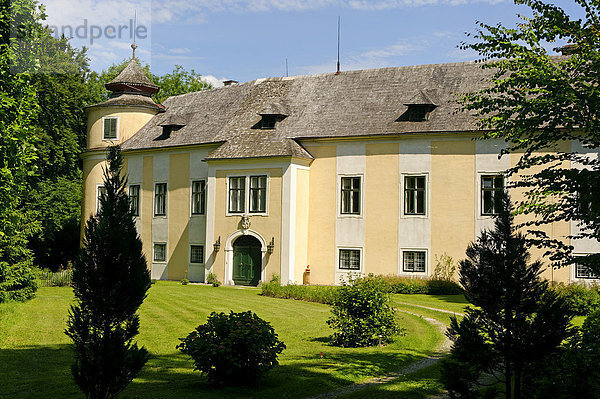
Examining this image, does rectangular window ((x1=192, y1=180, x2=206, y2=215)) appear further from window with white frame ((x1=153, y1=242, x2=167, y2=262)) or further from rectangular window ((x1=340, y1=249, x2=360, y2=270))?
rectangular window ((x1=340, y1=249, x2=360, y2=270))

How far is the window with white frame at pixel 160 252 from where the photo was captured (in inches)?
1507

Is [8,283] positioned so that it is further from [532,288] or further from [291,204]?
[532,288]

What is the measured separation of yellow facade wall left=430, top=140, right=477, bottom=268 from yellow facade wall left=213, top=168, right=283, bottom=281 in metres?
7.82

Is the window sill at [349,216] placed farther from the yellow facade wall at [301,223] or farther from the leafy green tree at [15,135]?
the leafy green tree at [15,135]

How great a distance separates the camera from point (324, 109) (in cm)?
3478

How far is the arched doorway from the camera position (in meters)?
33.3

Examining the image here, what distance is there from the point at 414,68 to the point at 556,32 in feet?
71.6

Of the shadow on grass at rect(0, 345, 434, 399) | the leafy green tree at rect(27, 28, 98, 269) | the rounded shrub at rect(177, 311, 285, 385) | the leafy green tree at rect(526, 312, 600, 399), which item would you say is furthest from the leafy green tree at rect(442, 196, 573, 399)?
the leafy green tree at rect(27, 28, 98, 269)

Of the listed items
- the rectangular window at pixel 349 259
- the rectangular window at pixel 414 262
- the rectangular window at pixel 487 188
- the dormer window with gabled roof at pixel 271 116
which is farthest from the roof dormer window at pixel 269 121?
the rectangular window at pixel 487 188

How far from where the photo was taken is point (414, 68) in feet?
113

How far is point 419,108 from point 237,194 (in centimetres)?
1061

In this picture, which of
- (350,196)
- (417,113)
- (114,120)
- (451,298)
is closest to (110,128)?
(114,120)

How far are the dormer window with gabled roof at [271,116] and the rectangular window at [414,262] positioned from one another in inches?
405

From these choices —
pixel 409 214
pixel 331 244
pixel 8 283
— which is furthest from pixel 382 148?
pixel 8 283
